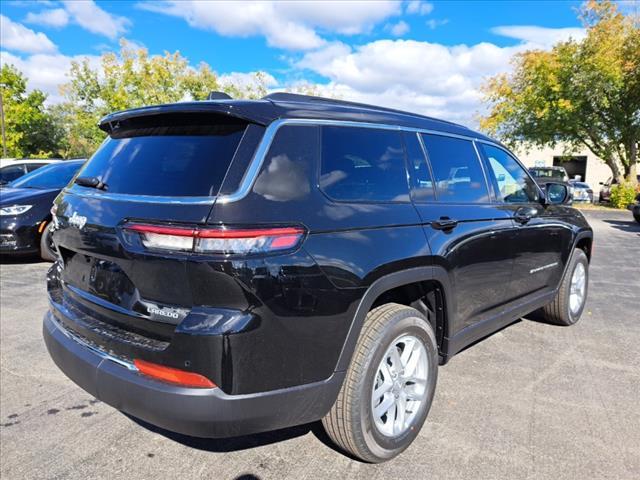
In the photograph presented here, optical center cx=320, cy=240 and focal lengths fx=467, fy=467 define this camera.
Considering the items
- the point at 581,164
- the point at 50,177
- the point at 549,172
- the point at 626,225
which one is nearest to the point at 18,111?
the point at 50,177

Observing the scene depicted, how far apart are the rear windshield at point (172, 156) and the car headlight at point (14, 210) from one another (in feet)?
17.2

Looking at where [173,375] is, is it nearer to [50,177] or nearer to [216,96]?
[216,96]

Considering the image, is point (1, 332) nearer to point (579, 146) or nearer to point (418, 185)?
point (418, 185)

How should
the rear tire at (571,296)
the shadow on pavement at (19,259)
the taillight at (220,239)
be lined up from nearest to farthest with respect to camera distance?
the taillight at (220,239), the rear tire at (571,296), the shadow on pavement at (19,259)

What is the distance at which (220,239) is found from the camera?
1859 mm

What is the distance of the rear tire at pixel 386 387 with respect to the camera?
227 centimetres

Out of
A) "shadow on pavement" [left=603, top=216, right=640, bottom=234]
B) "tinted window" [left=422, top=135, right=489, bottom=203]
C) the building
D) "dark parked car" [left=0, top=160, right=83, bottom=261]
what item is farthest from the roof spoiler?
the building

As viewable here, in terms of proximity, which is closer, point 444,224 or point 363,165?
point 363,165

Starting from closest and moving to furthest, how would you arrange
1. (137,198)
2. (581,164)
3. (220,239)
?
1. (220,239)
2. (137,198)
3. (581,164)

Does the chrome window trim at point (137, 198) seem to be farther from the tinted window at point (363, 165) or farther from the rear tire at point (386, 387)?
the rear tire at point (386, 387)

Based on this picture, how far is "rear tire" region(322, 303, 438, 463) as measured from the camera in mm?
2270

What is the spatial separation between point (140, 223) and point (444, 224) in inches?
67.2

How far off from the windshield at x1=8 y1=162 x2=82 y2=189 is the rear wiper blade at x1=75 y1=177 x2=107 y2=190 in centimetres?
548

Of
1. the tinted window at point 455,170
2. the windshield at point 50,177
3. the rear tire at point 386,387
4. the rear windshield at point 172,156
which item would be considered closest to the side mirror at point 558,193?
the tinted window at point 455,170
